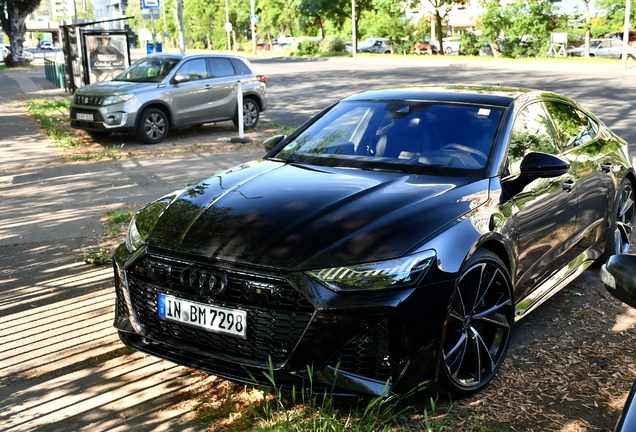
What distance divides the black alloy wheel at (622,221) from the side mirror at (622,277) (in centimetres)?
380

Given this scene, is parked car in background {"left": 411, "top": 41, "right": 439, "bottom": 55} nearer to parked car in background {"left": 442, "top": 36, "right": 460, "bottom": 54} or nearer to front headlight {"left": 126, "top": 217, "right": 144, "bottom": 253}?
parked car in background {"left": 442, "top": 36, "right": 460, "bottom": 54}

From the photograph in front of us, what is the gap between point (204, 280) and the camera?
3566 millimetres

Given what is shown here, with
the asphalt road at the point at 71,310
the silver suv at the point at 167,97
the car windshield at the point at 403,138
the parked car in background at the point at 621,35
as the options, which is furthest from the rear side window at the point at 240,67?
the parked car in background at the point at 621,35

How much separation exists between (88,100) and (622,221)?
33.4ft

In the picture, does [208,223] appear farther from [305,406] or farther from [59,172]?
[59,172]

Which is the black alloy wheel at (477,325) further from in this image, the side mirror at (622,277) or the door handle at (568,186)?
the side mirror at (622,277)

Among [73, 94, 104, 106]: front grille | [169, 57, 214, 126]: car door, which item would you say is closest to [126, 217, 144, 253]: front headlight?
[73, 94, 104, 106]: front grille

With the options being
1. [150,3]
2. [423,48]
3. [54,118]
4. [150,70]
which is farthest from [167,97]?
[423,48]

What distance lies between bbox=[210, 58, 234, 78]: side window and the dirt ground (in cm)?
1045

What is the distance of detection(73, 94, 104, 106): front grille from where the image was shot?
13289 mm

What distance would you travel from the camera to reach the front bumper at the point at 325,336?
3324 mm

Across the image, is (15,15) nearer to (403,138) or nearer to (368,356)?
(403,138)

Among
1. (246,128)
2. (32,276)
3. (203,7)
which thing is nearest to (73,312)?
(32,276)

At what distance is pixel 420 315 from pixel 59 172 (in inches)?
335
